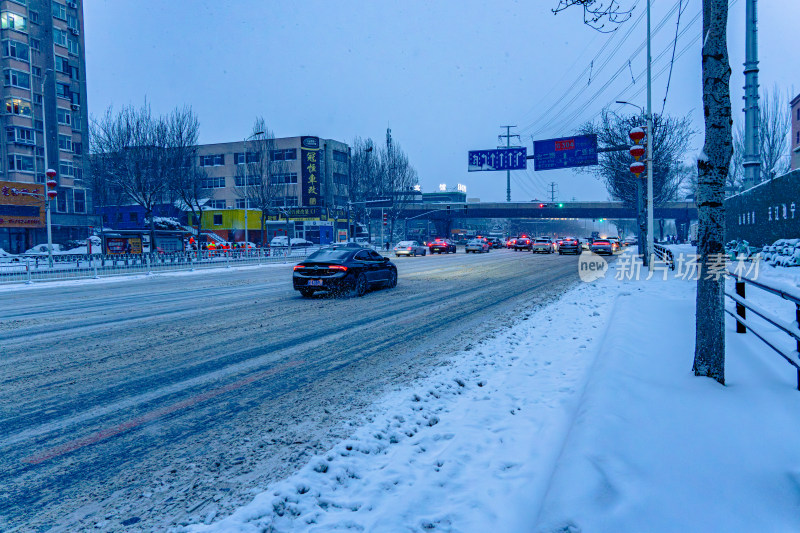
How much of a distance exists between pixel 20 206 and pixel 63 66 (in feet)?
79.9

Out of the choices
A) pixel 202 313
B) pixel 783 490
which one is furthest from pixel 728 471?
pixel 202 313

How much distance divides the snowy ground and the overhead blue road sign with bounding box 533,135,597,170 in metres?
26.6

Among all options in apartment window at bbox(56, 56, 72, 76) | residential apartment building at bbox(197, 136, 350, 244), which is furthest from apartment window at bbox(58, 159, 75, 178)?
residential apartment building at bbox(197, 136, 350, 244)

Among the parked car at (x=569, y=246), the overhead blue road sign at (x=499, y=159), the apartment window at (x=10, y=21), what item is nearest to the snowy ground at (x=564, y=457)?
the overhead blue road sign at (x=499, y=159)

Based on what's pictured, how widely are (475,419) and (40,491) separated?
3364 millimetres

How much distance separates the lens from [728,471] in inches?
132

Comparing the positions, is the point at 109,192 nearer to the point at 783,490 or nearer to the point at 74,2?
the point at 74,2

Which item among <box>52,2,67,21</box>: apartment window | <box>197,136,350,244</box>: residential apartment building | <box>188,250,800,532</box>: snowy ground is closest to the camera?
<box>188,250,800,532</box>: snowy ground

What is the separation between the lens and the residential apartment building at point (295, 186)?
66.9m

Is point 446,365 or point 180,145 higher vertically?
point 180,145

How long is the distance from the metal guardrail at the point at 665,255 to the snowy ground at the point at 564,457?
16122mm

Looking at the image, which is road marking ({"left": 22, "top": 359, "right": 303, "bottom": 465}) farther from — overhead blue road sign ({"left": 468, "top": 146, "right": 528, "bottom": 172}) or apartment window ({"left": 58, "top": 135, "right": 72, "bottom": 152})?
apartment window ({"left": 58, "top": 135, "right": 72, "bottom": 152})

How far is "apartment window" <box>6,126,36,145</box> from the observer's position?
178 feet

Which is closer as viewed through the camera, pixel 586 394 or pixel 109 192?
pixel 586 394
